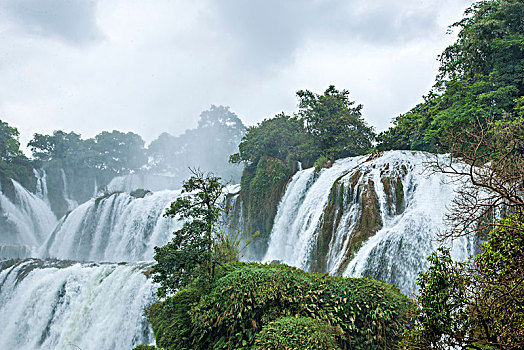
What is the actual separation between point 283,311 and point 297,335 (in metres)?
0.65

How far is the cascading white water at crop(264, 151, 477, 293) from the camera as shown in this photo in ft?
24.3

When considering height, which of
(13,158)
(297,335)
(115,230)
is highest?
(13,158)

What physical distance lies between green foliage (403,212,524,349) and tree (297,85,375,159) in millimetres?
14804

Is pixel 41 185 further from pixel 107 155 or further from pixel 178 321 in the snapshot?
pixel 178 321

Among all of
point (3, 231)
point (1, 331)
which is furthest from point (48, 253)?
point (1, 331)

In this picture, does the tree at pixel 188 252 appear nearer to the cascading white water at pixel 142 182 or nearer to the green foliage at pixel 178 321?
the green foliage at pixel 178 321

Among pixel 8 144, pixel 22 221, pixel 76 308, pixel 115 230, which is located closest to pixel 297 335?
pixel 76 308

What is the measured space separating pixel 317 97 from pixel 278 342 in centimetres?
1827

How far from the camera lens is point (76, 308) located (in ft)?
33.4

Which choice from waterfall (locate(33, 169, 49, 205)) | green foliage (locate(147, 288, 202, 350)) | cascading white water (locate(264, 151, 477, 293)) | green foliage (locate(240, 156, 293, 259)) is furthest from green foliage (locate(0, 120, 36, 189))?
green foliage (locate(147, 288, 202, 350))

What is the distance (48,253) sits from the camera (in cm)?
2228

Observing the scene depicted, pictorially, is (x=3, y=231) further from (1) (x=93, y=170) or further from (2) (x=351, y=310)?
(2) (x=351, y=310)

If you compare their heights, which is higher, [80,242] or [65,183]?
[65,183]

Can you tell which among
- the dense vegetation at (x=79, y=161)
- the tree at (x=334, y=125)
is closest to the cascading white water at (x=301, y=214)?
the tree at (x=334, y=125)
